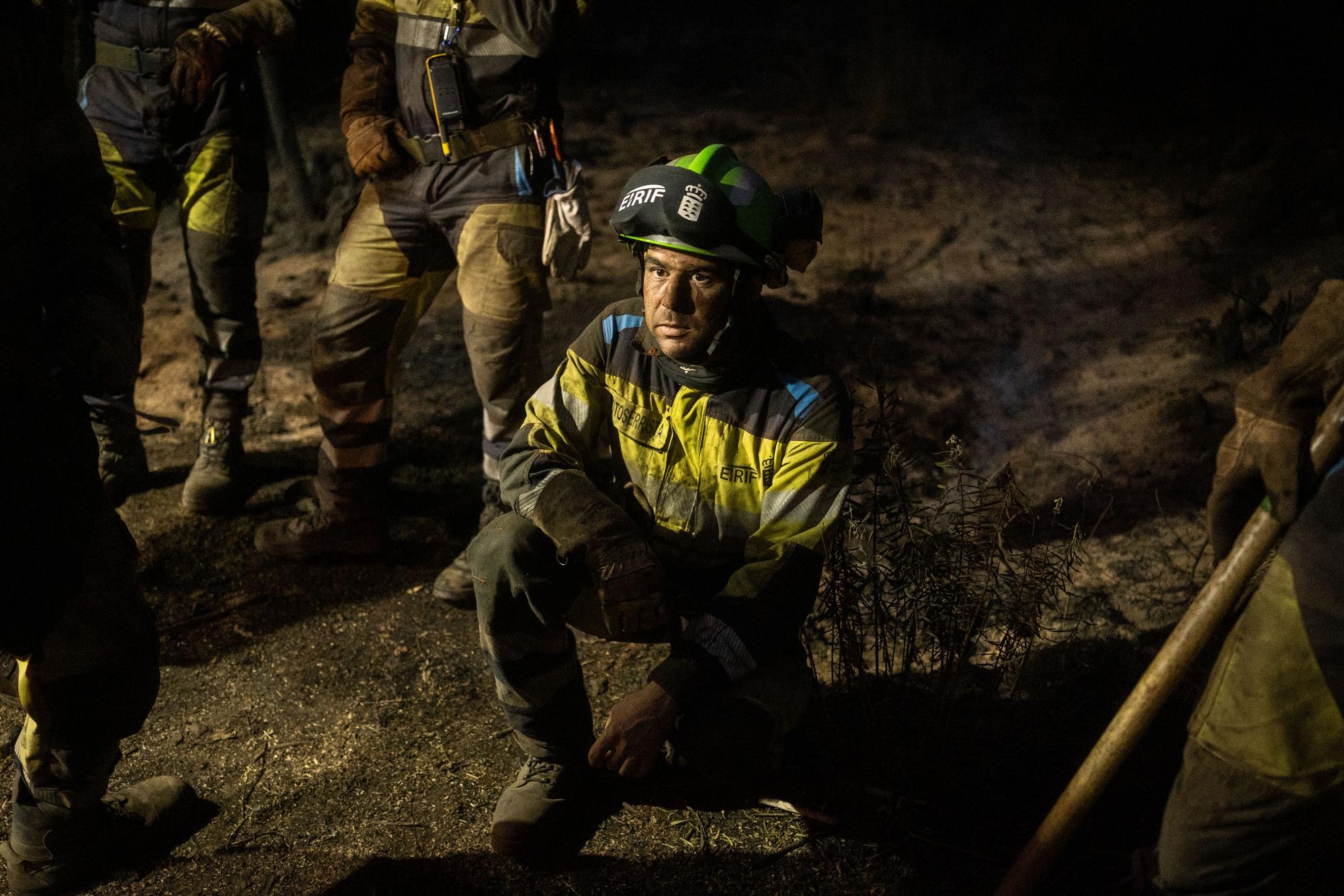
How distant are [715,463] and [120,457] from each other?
305 cm

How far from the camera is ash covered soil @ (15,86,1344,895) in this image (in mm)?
2943

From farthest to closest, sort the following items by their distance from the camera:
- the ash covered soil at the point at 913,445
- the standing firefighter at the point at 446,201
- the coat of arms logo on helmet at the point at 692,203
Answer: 1. the standing firefighter at the point at 446,201
2. the ash covered soil at the point at 913,445
3. the coat of arms logo on helmet at the point at 692,203

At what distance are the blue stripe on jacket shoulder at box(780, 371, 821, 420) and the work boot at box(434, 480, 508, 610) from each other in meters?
1.49

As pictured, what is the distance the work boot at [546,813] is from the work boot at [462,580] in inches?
41.4

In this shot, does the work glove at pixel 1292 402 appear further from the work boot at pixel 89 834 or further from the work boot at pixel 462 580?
the work boot at pixel 89 834

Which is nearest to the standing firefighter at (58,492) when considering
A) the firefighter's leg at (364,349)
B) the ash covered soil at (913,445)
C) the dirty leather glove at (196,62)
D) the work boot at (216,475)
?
the ash covered soil at (913,445)

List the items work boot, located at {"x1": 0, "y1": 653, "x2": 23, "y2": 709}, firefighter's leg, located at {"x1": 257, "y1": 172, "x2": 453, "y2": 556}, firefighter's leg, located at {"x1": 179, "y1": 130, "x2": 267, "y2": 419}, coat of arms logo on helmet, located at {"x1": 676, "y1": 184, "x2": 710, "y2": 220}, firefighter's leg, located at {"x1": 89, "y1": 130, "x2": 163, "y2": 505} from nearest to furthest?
work boot, located at {"x1": 0, "y1": 653, "x2": 23, "y2": 709}, coat of arms logo on helmet, located at {"x1": 676, "y1": 184, "x2": 710, "y2": 220}, firefighter's leg, located at {"x1": 257, "y1": 172, "x2": 453, "y2": 556}, firefighter's leg, located at {"x1": 89, "y1": 130, "x2": 163, "y2": 505}, firefighter's leg, located at {"x1": 179, "y1": 130, "x2": 267, "y2": 419}

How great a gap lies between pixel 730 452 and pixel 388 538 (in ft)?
7.02

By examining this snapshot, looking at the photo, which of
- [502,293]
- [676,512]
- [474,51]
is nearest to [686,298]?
[676,512]

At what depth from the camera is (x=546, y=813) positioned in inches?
113

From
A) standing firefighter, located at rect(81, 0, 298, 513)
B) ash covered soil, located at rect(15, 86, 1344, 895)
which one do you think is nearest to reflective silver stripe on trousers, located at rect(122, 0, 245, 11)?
standing firefighter, located at rect(81, 0, 298, 513)

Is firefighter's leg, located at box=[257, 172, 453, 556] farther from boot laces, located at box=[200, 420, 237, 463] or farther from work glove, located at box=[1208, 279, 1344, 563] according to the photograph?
work glove, located at box=[1208, 279, 1344, 563]

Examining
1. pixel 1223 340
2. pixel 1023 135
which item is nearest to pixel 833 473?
pixel 1223 340

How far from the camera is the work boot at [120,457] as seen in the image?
14.6 feet
